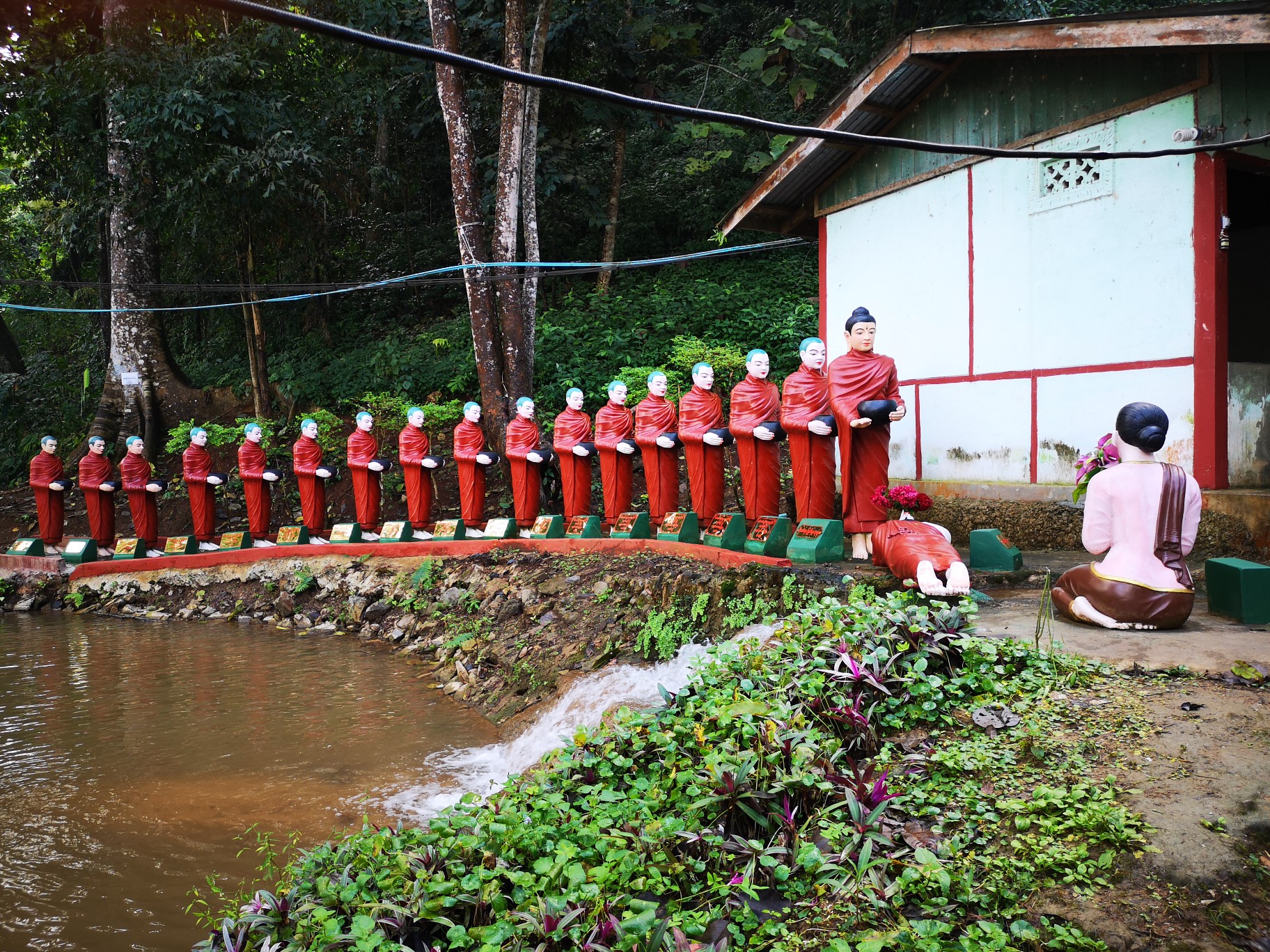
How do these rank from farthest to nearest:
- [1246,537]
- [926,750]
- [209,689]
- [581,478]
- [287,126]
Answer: [287,126], [581,478], [209,689], [1246,537], [926,750]

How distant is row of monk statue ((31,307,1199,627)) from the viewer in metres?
5.02

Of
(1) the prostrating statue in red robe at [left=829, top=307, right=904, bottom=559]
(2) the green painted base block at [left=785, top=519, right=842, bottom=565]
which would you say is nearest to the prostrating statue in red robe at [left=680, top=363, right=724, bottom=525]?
(2) the green painted base block at [left=785, top=519, right=842, bottom=565]

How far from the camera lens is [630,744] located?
4.50 meters

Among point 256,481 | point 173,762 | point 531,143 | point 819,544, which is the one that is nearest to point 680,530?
point 819,544

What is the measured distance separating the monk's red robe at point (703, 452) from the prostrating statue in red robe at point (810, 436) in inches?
47.8

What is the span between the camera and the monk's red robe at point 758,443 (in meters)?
8.20

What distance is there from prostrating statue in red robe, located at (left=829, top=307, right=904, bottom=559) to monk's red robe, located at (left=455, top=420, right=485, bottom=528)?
5.53m

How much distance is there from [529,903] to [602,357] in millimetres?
13653

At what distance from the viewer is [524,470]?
432 inches

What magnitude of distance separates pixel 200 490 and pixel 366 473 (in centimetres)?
307

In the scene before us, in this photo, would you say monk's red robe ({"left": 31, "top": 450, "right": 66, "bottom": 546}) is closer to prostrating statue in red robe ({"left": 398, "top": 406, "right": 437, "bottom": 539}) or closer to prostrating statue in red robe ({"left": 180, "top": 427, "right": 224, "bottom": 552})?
prostrating statue in red robe ({"left": 180, "top": 427, "right": 224, "bottom": 552})

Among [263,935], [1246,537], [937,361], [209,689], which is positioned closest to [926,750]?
[263,935]

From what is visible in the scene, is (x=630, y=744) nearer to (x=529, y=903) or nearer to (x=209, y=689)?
(x=529, y=903)

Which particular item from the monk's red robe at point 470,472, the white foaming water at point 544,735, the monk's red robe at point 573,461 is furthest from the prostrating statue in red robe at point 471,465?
the white foaming water at point 544,735
